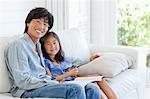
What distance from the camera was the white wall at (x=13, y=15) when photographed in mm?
3615

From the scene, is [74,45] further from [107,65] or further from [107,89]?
[107,89]

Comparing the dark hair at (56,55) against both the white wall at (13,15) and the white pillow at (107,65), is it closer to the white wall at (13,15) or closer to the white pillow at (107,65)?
the white pillow at (107,65)

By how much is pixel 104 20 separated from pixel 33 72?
7.89ft

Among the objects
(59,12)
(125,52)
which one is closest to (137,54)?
(125,52)

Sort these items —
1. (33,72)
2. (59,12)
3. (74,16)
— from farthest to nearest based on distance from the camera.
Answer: (74,16) → (59,12) → (33,72)

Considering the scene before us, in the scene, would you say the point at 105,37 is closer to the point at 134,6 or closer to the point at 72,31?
the point at 134,6

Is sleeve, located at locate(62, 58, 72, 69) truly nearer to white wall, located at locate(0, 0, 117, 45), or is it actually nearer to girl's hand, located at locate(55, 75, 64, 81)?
girl's hand, located at locate(55, 75, 64, 81)

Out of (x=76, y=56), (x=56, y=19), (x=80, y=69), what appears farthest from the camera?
(x=56, y=19)

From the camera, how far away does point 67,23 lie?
14.1ft


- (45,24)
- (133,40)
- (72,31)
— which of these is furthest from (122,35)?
(45,24)

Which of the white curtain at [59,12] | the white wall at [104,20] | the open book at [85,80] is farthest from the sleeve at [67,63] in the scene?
the white wall at [104,20]

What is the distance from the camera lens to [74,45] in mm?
3537

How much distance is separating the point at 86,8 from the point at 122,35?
625 millimetres

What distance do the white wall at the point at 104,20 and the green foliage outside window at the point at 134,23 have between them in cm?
12
